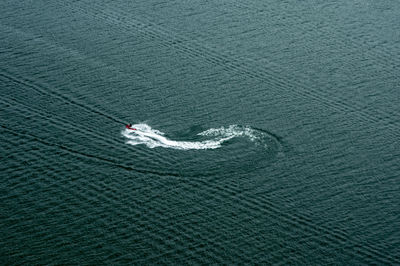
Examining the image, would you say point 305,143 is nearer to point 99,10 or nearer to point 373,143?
point 373,143

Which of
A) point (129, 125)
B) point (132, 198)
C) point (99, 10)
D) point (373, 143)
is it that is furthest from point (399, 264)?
point (99, 10)

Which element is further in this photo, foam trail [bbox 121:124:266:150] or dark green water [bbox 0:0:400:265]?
foam trail [bbox 121:124:266:150]

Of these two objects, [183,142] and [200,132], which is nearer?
[183,142]

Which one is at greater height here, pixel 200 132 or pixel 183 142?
pixel 200 132

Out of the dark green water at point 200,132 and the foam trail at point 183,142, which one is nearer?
the dark green water at point 200,132
